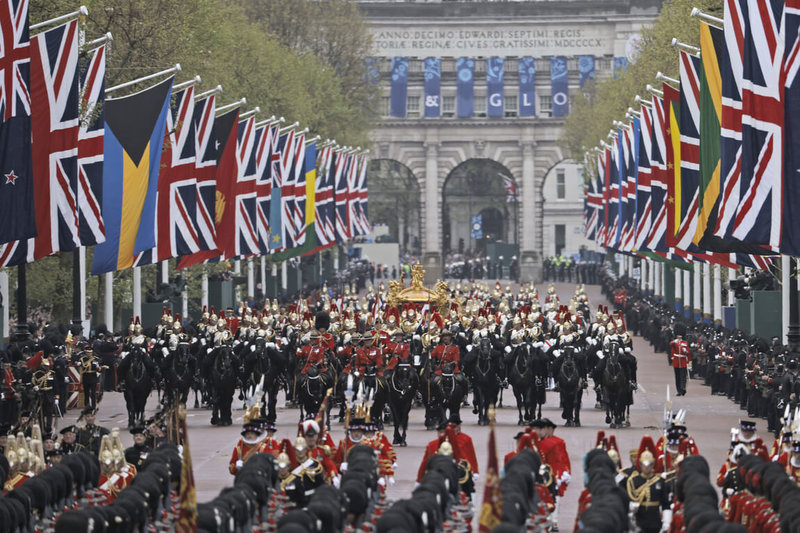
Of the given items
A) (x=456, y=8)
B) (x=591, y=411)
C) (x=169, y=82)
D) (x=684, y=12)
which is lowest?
(x=591, y=411)

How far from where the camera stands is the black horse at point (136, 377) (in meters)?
35.6

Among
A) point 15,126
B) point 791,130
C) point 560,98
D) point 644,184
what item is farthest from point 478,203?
point 15,126

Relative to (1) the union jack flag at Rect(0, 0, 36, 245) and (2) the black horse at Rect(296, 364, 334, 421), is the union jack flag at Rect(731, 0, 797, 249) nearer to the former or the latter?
(2) the black horse at Rect(296, 364, 334, 421)

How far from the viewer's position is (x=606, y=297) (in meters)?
90.8

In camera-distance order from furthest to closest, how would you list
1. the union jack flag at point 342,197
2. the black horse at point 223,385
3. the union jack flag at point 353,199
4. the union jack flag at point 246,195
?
1. the union jack flag at point 353,199
2. the union jack flag at point 342,197
3. the union jack flag at point 246,195
4. the black horse at point 223,385

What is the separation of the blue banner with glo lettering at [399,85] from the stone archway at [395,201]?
13.5 metres

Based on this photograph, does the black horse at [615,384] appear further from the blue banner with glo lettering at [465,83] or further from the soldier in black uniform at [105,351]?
the blue banner with glo lettering at [465,83]

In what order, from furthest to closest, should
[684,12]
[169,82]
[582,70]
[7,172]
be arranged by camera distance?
1. [582,70]
2. [684,12]
3. [169,82]
4. [7,172]

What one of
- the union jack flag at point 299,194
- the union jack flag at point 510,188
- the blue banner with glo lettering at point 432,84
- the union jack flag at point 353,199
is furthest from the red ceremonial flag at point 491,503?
the union jack flag at point 510,188

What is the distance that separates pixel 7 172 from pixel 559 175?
107072 mm

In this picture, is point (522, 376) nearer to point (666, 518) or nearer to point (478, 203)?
point (666, 518)

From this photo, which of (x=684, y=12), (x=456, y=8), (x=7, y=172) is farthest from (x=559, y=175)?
(x=7, y=172)

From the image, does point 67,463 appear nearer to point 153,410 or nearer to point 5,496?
point 5,496

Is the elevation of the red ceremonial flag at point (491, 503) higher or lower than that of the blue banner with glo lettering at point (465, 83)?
lower
